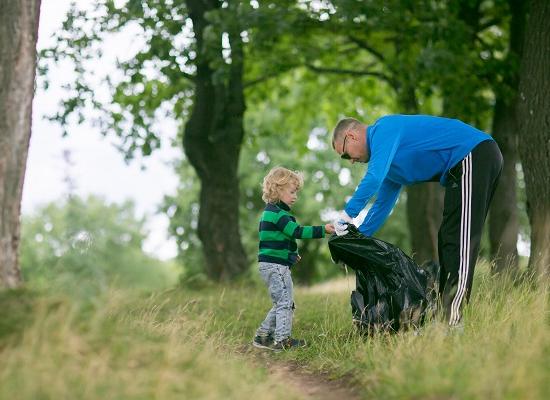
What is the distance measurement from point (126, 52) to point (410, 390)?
10.1 metres

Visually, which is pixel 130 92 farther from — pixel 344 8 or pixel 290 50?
pixel 344 8

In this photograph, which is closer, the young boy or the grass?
the grass

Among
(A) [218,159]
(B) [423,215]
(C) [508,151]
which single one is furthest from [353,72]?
(C) [508,151]

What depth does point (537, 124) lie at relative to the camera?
8.18 metres

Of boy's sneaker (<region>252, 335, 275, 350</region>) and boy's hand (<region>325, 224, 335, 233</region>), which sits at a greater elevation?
boy's hand (<region>325, 224, 335, 233</region>)

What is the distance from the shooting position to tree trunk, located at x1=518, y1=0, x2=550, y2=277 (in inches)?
318

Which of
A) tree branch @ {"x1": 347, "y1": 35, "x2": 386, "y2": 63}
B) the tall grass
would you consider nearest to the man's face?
the tall grass

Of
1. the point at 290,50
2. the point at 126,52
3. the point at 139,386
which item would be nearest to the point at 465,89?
the point at 290,50

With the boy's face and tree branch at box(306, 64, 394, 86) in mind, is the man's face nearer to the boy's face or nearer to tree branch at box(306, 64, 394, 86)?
the boy's face

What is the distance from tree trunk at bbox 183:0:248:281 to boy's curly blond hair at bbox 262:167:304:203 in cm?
643

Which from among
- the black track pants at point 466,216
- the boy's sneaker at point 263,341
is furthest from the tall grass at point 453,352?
the black track pants at point 466,216

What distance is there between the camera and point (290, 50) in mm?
14500

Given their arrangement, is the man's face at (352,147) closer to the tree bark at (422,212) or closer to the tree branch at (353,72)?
the tree bark at (422,212)

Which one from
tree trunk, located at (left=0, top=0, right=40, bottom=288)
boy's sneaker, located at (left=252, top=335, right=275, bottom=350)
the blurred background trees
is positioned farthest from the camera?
the blurred background trees
